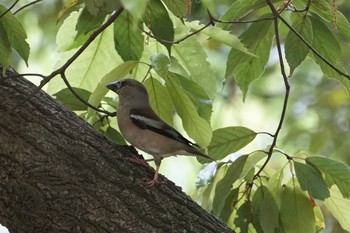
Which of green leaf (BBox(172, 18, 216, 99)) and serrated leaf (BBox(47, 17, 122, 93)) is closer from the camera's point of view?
green leaf (BBox(172, 18, 216, 99))

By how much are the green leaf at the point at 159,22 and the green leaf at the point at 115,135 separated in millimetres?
633

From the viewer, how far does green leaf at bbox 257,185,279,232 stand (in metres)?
3.14

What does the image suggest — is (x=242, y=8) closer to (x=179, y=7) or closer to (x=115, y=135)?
(x=179, y=7)

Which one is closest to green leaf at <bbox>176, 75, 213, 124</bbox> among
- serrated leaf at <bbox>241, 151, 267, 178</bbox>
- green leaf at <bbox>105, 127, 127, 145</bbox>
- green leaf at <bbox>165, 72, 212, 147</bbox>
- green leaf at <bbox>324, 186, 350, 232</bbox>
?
green leaf at <bbox>165, 72, 212, 147</bbox>

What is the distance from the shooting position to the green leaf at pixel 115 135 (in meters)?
3.37

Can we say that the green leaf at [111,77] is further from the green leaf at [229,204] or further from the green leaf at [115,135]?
the green leaf at [229,204]

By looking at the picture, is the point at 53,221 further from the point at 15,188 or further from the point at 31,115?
the point at 31,115

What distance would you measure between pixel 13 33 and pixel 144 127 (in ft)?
2.39

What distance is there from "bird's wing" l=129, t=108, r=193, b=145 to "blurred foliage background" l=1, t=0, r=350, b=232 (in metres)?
3.06

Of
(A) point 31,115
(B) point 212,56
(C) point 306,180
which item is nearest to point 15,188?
(A) point 31,115

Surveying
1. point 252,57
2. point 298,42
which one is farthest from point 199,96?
point 298,42

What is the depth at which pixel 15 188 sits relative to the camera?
2.77 meters

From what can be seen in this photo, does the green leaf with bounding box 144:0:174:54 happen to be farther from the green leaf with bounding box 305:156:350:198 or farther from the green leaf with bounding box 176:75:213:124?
the green leaf with bounding box 305:156:350:198

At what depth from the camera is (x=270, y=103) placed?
27.1 ft
